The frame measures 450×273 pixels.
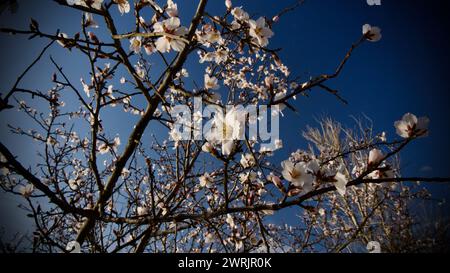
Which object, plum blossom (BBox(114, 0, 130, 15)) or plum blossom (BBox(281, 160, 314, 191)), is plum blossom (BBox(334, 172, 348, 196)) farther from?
plum blossom (BBox(114, 0, 130, 15))

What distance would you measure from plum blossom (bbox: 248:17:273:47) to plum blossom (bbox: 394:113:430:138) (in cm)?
126

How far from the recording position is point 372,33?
1.87 metres

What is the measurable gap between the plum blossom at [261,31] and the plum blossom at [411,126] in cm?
126

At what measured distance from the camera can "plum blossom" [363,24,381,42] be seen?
1.83m

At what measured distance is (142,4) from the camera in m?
1.84

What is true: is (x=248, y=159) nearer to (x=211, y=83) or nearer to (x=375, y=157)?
(x=211, y=83)

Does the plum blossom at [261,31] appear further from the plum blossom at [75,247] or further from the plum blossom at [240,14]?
the plum blossom at [75,247]

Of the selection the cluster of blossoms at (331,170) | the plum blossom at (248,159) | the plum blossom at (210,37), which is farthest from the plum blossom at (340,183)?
the plum blossom at (210,37)

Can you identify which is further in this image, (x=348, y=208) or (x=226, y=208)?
(x=348, y=208)

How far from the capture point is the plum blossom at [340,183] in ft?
3.84
